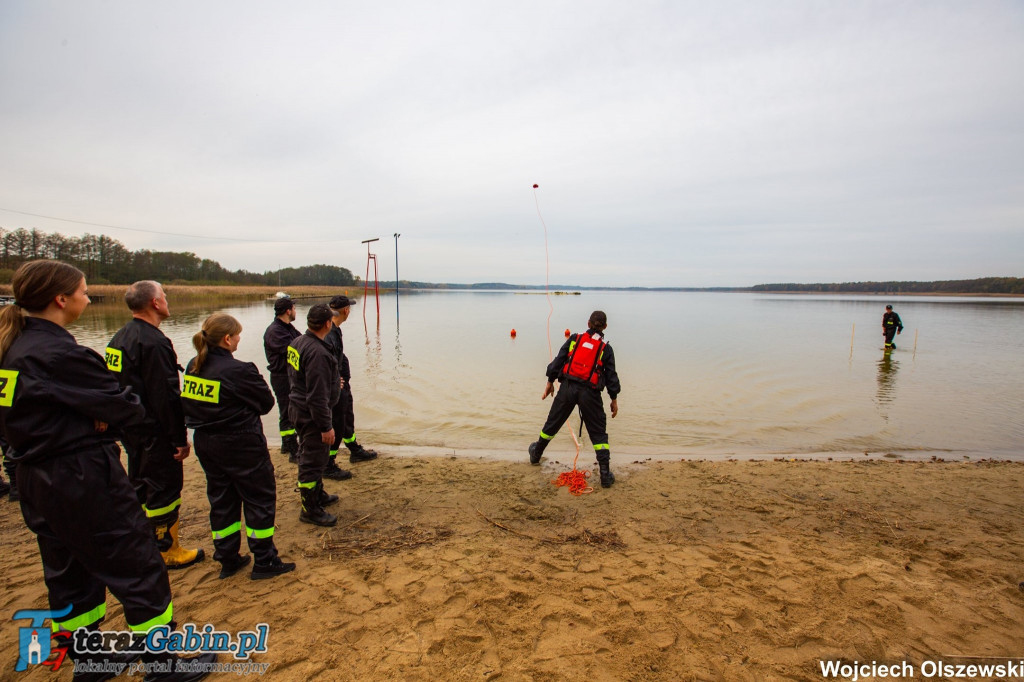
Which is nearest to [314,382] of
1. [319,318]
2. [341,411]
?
[319,318]

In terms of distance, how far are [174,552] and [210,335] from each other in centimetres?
187

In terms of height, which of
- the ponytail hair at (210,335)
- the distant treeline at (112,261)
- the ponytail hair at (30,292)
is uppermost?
the distant treeline at (112,261)

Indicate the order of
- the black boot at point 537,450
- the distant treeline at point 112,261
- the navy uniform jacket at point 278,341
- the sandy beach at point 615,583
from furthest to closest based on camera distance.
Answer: the distant treeline at point 112,261
the black boot at point 537,450
the navy uniform jacket at point 278,341
the sandy beach at point 615,583

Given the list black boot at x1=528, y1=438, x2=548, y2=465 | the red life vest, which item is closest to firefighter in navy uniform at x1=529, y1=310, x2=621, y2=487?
the red life vest

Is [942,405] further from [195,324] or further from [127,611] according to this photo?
[195,324]

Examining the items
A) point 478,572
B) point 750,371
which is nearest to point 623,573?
point 478,572

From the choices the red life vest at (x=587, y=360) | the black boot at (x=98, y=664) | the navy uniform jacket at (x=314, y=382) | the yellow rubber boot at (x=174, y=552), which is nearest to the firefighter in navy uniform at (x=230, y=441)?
the yellow rubber boot at (x=174, y=552)

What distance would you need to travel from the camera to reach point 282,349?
581 cm

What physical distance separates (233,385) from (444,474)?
3177mm

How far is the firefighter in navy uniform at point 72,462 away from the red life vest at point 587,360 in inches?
170

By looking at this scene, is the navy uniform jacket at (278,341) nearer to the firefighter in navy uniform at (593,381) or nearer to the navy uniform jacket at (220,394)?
the navy uniform jacket at (220,394)

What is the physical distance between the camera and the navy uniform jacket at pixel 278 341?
18.9 feet

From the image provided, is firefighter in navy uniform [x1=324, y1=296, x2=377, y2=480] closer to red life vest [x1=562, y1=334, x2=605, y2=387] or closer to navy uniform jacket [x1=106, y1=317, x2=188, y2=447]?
navy uniform jacket [x1=106, y1=317, x2=188, y2=447]

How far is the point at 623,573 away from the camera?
3580mm
